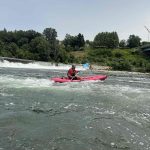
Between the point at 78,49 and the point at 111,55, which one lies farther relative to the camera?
the point at 78,49

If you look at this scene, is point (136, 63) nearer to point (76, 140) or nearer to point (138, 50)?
point (138, 50)

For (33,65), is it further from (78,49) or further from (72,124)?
(72,124)

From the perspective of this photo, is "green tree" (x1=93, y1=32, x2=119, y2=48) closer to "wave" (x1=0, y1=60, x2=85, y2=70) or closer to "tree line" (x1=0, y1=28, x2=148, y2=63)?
"tree line" (x1=0, y1=28, x2=148, y2=63)

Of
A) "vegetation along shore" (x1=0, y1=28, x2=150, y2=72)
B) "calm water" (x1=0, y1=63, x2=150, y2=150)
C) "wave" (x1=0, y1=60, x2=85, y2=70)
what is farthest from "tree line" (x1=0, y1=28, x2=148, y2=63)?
"calm water" (x1=0, y1=63, x2=150, y2=150)

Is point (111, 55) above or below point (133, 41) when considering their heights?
below

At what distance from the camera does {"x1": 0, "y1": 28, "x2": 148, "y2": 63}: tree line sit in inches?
4695

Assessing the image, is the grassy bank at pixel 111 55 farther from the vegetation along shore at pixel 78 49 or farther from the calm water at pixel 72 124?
the calm water at pixel 72 124

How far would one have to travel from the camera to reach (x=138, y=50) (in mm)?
156250

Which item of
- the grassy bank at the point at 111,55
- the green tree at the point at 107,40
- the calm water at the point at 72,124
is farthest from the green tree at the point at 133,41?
the calm water at the point at 72,124

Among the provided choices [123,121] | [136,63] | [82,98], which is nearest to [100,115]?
[123,121]

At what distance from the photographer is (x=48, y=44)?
5025 inches

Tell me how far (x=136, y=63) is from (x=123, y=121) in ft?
392

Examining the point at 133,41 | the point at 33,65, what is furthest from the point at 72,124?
the point at 133,41

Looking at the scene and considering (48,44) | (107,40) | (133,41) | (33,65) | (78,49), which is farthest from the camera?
(133,41)
